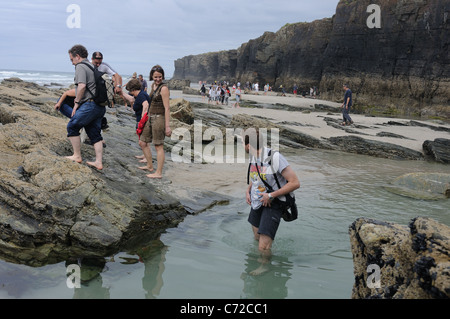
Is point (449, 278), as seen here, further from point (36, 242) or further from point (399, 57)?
point (399, 57)

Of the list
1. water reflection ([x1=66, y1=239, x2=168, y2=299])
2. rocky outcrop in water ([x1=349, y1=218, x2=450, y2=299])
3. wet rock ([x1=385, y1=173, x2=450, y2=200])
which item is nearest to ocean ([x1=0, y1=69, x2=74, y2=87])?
wet rock ([x1=385, y1=173, x2=450, y2=200])

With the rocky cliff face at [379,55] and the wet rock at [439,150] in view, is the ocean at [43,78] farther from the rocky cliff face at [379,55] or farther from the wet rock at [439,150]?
the wet rock at [439,150]

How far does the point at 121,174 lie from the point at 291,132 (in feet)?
33.6

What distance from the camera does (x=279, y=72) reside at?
61156 millimetres

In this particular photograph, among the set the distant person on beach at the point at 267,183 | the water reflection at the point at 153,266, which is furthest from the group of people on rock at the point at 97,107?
the distant person on beach at the point at 267,183

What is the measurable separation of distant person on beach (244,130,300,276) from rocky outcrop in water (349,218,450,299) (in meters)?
1.09

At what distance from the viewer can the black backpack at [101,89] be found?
5761mm

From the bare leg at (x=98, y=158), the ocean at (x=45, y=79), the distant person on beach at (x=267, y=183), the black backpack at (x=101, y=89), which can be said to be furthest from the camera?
the ocean at (x=45, y=79)

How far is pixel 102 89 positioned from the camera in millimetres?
5840

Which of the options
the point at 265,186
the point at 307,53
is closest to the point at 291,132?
the point at 265,186

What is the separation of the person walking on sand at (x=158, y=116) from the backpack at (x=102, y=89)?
0.91 meters

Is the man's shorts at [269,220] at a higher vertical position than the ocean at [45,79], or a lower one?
lower

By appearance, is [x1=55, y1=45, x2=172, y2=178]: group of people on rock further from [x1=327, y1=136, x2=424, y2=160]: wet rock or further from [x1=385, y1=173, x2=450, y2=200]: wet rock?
[x1=327, y1=136, x2=424, y2=160]: wet rock

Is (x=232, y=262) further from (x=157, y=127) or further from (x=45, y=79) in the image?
(x=45, y=79)
